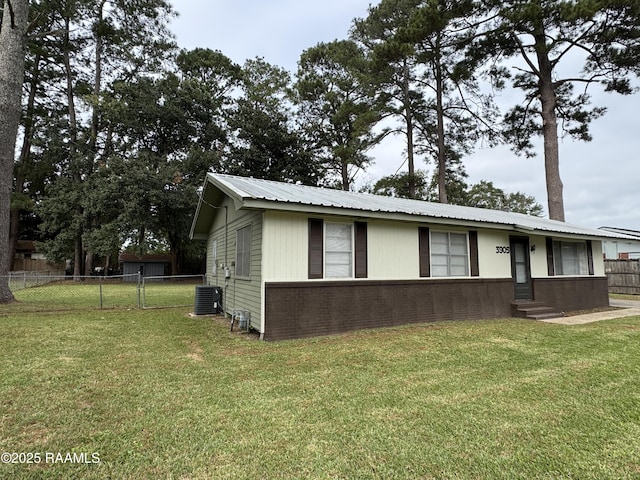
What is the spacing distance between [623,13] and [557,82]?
3.83 meters

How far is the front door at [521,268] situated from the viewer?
10058 mm

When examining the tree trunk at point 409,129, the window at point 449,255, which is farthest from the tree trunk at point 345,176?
the window at point 449,255

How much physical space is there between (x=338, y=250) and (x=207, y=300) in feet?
15.1

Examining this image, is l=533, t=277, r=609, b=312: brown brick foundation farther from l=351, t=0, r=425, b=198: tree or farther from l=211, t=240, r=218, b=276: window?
l=351, t=0, r=425, b=198: tree

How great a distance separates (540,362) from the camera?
5.00m

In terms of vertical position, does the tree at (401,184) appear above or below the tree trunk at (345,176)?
below

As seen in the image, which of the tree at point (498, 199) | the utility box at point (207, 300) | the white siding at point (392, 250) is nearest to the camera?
the white siding at point (392, 250)

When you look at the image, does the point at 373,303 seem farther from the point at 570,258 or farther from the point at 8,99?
the point at 8,99

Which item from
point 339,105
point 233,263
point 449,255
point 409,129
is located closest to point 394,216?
point 449,255

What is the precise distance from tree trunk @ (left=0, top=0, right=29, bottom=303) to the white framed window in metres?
9.73

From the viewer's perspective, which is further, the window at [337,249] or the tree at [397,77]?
the tree at [397,77]

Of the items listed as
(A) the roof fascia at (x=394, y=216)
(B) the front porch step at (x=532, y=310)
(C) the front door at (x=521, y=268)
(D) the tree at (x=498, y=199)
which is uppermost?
(D) the tree at (x=498, y=199)

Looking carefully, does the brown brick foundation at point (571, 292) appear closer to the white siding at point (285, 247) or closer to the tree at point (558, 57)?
the tree at point (558, 57)

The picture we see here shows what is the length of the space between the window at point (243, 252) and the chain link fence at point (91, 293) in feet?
9.75
